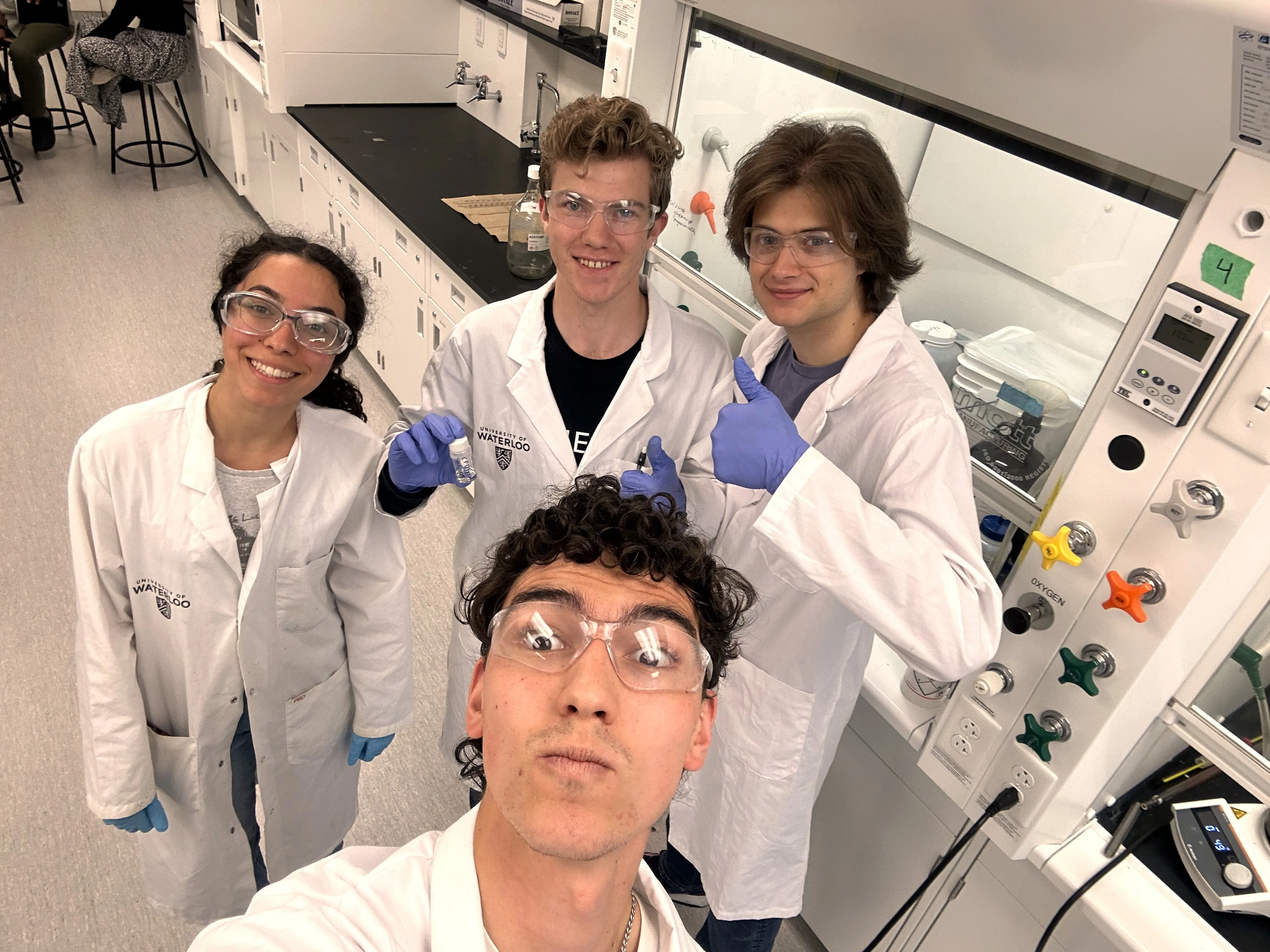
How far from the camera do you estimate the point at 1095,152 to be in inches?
48.3

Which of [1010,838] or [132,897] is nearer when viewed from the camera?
[1010,838]

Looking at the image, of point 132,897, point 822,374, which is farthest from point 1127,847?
point 132,897

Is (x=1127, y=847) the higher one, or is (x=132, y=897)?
(x=1127, y=847)

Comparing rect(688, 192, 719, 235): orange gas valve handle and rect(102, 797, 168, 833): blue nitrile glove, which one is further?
rect(688, 192, 719, 235): orange gas valve handle

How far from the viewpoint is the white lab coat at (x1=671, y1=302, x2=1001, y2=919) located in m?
1.10

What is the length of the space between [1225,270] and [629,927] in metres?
1.09

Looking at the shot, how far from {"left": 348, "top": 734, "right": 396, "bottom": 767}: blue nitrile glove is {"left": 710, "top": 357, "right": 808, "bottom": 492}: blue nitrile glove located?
0.86 m

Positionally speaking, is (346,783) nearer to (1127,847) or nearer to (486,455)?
(486,455)

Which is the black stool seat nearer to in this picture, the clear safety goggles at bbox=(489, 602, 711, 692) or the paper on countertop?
the paper on countertop

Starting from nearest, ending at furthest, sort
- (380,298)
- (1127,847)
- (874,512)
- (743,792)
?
1. (874,512)
2. (1127,847)
3. (743,792)
4. (380,298)

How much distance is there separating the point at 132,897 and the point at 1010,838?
1.82 m

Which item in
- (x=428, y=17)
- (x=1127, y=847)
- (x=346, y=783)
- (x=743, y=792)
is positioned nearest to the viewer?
(x=1127, y=847)

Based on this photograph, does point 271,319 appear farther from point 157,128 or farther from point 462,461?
point 157,128

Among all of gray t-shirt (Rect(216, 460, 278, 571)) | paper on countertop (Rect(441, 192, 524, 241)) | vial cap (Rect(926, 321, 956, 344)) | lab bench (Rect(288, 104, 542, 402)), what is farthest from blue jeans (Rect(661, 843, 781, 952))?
paper on countertop (Rect(441, 192, 524, 241))
